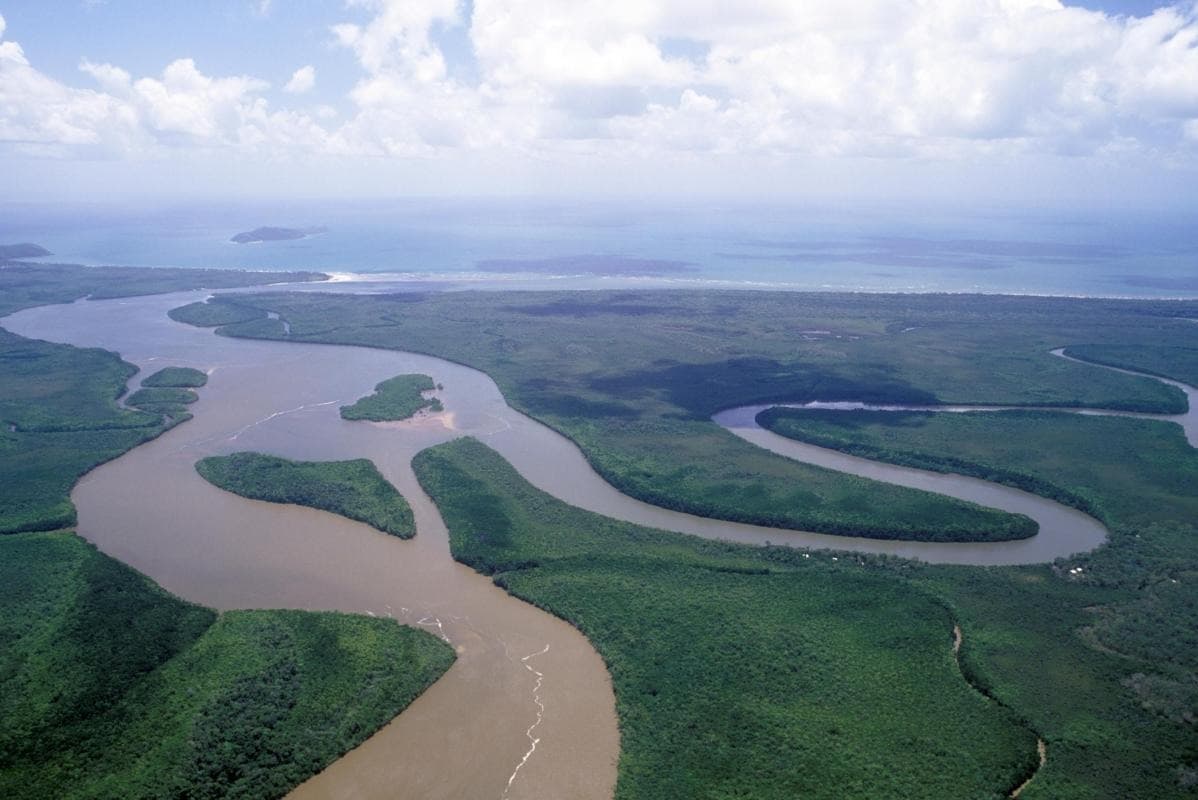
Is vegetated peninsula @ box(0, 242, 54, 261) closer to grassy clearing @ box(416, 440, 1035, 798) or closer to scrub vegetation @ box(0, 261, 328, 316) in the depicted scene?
scrub vegetation @ box(0, 261, 328, 316)

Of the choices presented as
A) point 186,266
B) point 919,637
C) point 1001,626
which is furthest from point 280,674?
point 186,266

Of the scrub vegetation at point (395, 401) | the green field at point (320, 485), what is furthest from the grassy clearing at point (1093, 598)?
the scrub vegetation at point (395, 401)

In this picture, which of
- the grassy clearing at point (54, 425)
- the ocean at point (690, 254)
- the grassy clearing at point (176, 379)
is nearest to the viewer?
the grassy clearing at point (54, 425)

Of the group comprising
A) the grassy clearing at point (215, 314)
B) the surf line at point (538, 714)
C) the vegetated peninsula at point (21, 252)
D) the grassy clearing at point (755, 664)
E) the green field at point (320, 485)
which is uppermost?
the vegetated peninsula at point (21, 252)

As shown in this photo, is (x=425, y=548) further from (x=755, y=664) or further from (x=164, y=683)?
(x=755, y=664)

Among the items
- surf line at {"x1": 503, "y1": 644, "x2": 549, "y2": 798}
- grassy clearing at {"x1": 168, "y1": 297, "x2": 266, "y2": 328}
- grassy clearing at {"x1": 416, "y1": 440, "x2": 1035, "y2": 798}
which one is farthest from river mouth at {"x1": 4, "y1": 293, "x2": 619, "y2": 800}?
grassy clearing at {"x1": 168, "y1": 297, "x2": 266, "y2": 328}

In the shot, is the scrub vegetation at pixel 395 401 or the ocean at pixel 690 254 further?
the ocean at pixel 690 254

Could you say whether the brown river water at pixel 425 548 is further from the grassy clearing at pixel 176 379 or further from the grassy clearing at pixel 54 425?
the grassy clearing at pixel 54 425
